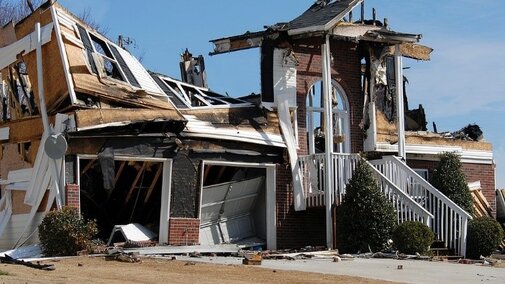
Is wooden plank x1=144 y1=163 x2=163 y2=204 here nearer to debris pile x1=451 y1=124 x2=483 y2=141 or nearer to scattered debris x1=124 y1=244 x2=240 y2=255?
scattered debris x1=124 y1=244 x2=240 y2=255

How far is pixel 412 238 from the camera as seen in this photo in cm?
2045

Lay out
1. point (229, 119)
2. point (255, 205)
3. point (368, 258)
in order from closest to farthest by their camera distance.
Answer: point (368, 258)
point (229, 119)
point (255, 205)

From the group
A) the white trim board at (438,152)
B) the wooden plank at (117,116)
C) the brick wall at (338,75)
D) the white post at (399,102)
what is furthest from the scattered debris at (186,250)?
the white trim board at (438,152)

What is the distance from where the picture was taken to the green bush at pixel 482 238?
21.7m

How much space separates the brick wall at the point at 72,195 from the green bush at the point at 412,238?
6.96m

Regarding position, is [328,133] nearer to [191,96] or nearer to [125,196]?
[191,96]

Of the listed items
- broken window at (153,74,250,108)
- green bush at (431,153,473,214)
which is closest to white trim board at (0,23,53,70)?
A: broken window at (153,74,250,108)

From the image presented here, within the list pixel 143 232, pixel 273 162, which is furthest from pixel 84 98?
pixel 273 162

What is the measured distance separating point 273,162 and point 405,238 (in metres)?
4.43

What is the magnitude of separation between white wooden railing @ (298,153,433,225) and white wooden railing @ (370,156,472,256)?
23.1 inches

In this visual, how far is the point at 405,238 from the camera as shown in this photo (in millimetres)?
20547

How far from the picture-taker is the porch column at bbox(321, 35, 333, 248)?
22609 mm

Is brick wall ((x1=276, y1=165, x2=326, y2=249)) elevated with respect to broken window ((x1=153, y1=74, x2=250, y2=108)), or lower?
lower

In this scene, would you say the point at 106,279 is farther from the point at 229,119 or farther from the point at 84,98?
the point at 229,119
